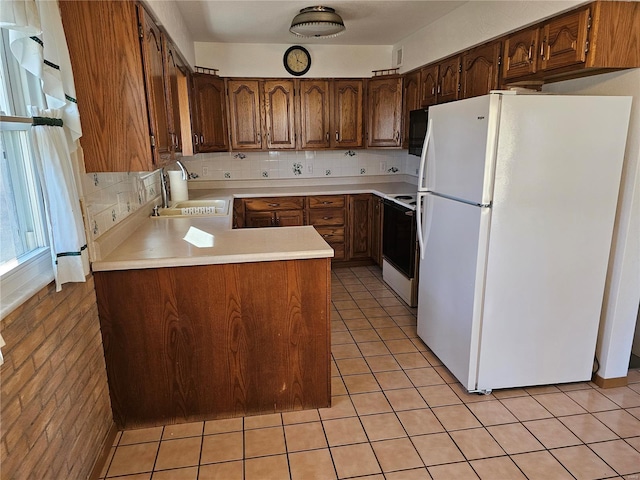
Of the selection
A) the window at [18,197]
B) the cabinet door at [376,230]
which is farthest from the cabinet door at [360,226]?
the window at [18,197]

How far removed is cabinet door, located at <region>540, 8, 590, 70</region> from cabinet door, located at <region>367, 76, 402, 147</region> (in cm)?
216

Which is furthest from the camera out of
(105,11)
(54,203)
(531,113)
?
(531,113)

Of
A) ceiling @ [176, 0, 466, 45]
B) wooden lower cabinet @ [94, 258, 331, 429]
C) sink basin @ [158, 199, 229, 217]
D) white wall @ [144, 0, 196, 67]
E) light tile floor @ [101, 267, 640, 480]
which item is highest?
ceiling @ [176, 0, 466, 45]

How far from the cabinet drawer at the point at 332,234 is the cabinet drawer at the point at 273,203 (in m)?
0.37

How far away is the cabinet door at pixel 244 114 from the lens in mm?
4375

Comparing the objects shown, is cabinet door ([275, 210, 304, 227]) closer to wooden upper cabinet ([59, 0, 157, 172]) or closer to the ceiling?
the ceiling

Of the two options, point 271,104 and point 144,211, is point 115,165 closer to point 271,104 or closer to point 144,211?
point 144,211

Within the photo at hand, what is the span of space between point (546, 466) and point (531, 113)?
65.3 inches

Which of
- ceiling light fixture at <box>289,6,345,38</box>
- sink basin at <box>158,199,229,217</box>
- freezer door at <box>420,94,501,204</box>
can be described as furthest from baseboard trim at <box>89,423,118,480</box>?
ceiling light fixture at <box>289,6,345,38</box>

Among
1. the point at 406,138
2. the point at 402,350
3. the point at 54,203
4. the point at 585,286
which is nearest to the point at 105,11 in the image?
the point at 54,203

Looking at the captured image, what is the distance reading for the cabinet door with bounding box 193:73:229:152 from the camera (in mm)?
4070

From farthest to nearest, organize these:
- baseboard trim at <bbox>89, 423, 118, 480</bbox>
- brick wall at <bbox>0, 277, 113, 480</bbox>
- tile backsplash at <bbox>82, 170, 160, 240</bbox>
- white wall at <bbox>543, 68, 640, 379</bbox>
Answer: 1. white wall at <bbox>543, 68, 640, 379</bbox>
2. tile backsplash at <bbox>82, 170, 160, 240</bbox>
3. baseboard trim at <bbox>89, 423, 118, 480</bbox>
4. brick wall at <bbox>0, 277, 113, 480</bbox>

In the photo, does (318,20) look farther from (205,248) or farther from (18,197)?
(18,197)

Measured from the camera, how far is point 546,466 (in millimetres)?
1896
